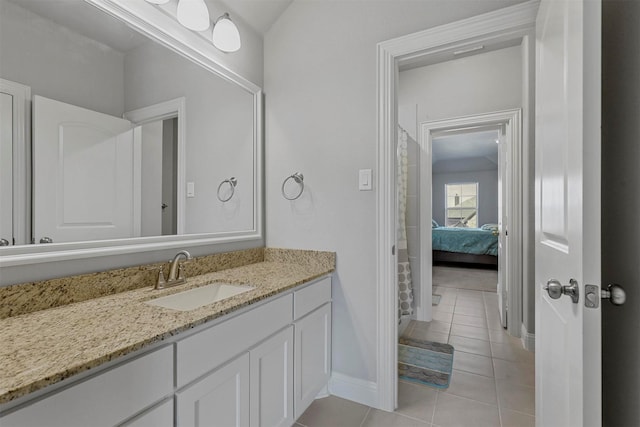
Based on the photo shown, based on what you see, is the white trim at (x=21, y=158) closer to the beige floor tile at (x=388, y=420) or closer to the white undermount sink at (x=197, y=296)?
the white undermount sink at (x=197, y=296)

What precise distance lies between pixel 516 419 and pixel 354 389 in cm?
88

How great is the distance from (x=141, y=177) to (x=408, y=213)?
96.6 inches

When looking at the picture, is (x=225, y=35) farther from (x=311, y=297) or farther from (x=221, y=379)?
(x=221, y=379)

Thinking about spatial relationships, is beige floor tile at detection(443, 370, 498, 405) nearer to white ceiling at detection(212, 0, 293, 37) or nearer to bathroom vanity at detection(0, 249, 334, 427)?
bathroom vanity at detection(0, 249, 334, 427)

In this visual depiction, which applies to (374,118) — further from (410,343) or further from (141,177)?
(410,343)

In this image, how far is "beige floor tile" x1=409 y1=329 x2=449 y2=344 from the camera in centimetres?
262

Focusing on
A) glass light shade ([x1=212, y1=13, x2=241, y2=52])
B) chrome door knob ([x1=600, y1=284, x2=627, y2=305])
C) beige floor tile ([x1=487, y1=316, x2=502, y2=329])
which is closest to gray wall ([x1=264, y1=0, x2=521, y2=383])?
glass light shade ([x1=212, y1=13, x2=241, y2=52])

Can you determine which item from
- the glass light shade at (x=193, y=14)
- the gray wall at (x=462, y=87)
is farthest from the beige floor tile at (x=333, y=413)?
the gray wall at (x=462, y=87)

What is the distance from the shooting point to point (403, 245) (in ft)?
Result: 9.64

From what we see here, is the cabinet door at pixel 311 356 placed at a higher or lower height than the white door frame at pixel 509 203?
lower

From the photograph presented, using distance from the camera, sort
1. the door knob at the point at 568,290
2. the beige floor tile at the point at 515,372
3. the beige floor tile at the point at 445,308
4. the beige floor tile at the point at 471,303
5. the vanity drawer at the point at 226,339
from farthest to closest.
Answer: the beige floor tile at the point at 471,303 < the beige floor tile at the point at 445,308 < the beige floor tile at the point at 515,372 < the vanity drawer at the point at 226,339 < the door knob at the point at 568,290

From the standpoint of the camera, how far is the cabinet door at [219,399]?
3.07ft

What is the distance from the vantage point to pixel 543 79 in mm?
1208

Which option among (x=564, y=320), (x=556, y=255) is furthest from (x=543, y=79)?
(x=564, y=320)
